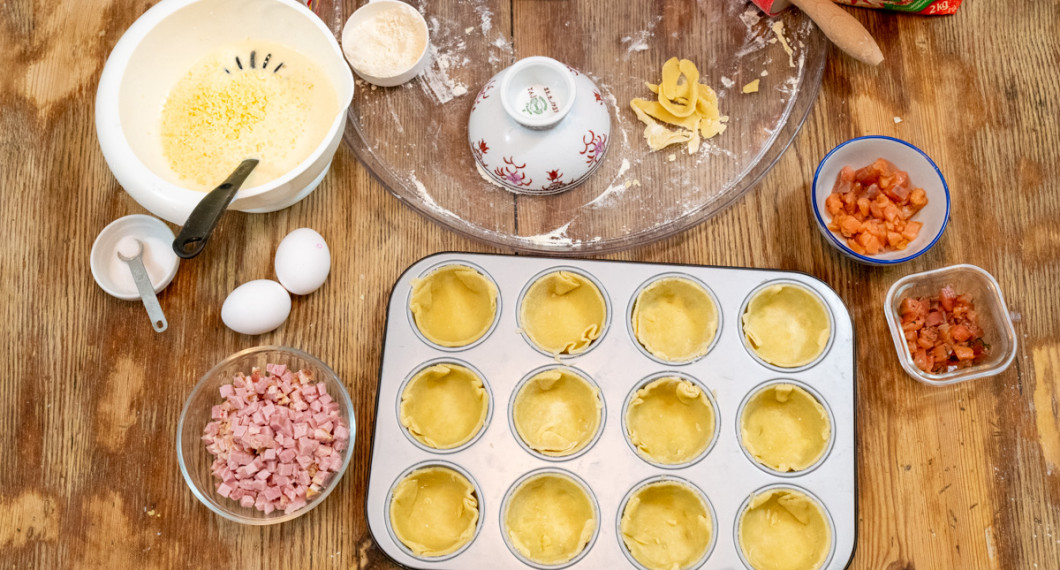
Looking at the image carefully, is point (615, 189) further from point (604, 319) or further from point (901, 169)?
point (901, 169)

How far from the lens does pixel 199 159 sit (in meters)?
1.53

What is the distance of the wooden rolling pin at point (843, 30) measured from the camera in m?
1.55

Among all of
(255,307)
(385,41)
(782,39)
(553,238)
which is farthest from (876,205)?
(255,307)

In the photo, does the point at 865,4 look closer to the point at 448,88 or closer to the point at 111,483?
the point at 448,88

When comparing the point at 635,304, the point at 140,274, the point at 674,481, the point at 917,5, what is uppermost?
the point at 917,5

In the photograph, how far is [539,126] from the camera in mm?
1458

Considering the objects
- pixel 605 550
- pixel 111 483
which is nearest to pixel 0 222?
pixel 111 483

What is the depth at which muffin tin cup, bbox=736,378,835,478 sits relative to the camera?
1486 mm

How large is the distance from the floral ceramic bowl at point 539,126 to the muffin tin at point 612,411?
0.19 m

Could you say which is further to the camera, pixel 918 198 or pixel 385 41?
pixel 385 41

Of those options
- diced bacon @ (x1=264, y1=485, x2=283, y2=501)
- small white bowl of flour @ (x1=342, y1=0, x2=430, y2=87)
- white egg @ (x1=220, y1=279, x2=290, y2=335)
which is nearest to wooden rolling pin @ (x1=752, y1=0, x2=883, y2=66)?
small white bowl of flour @ (x1=342, y1=0, x2=430, y2=87)

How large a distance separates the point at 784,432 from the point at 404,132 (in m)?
1.06

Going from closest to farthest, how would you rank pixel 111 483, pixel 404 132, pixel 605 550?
pixel 605 550
pixel 111 483
pixel 404 132

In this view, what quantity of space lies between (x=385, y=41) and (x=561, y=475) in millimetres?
1035
